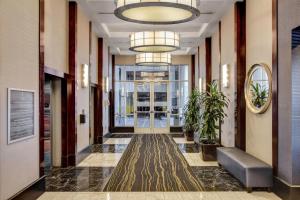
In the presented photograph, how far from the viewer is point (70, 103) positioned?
7570 millimetres

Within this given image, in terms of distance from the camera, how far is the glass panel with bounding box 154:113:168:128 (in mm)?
16359

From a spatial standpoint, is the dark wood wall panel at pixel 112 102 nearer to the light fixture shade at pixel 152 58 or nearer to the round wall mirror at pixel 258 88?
the light fixture shade at pixel 152 58

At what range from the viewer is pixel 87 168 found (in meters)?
7.39

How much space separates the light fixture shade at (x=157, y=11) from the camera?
12.6ft

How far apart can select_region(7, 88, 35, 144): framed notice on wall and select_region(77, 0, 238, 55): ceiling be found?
3.71 metres

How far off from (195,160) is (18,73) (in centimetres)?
529

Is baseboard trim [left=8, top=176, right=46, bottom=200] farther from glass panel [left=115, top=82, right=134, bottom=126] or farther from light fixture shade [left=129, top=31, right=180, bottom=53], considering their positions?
glass panel [left=115, top=82, right=134, bottom=126]

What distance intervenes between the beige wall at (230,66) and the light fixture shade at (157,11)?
3438mm

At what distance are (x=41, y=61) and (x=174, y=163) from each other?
420cm

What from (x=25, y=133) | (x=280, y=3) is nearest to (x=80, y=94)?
(x=25, y=133)

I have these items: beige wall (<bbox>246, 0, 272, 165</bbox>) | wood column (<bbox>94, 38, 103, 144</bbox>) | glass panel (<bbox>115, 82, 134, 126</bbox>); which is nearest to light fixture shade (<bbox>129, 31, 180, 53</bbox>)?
beige wall (<bbox>246, 0, 272, 165</bbox>)

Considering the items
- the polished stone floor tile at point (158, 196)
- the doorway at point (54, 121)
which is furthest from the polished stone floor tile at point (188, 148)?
the polished stone floor tile at point (158, 196)

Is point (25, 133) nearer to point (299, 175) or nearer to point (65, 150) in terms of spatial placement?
point (65, 150)

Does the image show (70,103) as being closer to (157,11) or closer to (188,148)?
(157,11)
